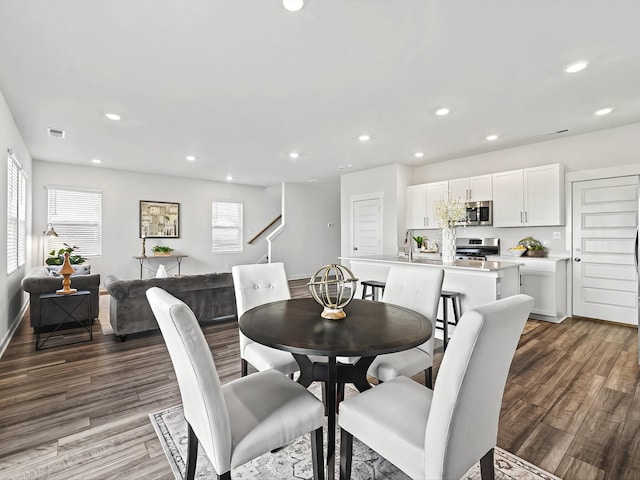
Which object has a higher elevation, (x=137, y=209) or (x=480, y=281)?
(x=137, y=209)

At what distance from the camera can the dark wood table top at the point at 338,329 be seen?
134 cm

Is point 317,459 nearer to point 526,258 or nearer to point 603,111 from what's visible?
point 526,258

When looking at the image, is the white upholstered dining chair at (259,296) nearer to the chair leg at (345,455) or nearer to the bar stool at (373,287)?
the chair leg at (345,455)

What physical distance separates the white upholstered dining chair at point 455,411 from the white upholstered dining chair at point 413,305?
0.45 metres

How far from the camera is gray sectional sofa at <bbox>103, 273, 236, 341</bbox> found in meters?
3.53

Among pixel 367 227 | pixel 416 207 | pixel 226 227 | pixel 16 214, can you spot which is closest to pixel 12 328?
pixel 16 214

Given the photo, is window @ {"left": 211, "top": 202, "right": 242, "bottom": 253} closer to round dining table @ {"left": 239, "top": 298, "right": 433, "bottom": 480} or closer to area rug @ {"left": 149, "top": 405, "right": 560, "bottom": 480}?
round dining table @ {"left": 239, "top": 298, "right": 433, "bottom": 480}

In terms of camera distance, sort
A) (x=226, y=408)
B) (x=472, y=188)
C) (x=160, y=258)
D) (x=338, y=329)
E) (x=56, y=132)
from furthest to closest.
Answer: (x=160, y=258) → (x=472, y=188) → (x=56, y=132) → (x=338, y=329) → (x=226, y=408)

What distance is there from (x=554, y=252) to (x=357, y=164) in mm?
3525

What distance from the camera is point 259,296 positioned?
242 cm

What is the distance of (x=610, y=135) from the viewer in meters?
4.30

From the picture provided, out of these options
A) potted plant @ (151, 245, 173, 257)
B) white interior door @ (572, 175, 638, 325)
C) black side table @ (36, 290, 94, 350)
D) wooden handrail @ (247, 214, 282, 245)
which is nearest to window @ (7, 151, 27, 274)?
black side table @ (36, 290, 94, 350)

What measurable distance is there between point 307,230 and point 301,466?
7115mm

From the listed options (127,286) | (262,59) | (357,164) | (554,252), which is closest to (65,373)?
(127,286)
